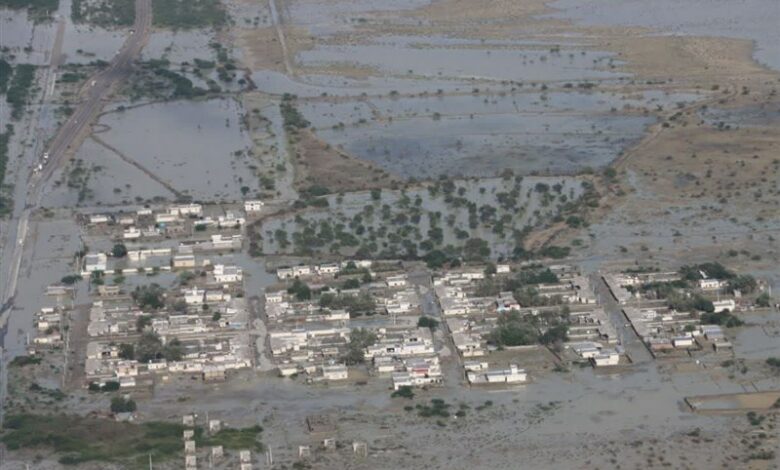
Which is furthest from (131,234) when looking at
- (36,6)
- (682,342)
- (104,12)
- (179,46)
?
(36,6)

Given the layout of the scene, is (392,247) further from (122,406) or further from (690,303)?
(122,406)

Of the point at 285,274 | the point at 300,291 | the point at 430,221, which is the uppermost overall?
the point at 430,221

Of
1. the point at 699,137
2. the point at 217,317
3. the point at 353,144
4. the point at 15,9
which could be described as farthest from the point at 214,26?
the point at 217,317

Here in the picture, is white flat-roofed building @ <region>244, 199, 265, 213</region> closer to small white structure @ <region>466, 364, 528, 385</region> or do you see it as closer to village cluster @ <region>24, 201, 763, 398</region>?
village cluster @ <region>24, 201, 763, 398</region>

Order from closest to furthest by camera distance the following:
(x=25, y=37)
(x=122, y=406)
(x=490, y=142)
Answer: (x=122, y=406) < (x=490, y=142) < (x=25, y=37)

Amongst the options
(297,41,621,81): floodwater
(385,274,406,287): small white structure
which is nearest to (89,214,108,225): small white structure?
(385,274,406,287): small white structure

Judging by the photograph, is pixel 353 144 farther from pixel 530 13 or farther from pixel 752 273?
pixel 530 13

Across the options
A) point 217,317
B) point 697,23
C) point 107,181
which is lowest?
point 217,317
